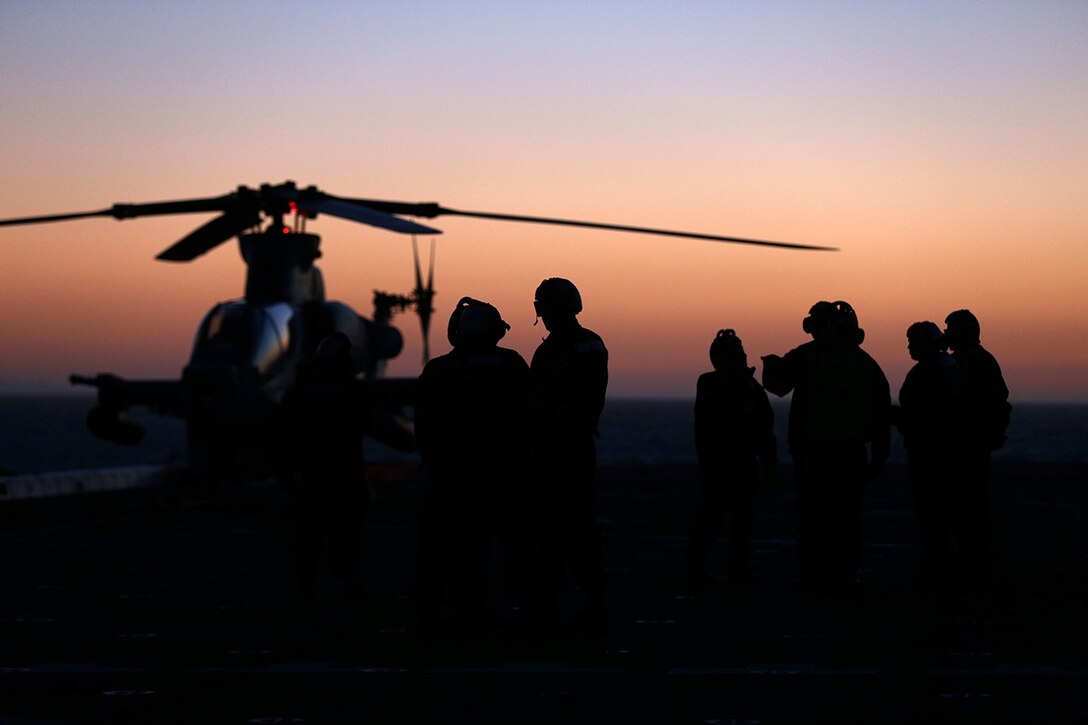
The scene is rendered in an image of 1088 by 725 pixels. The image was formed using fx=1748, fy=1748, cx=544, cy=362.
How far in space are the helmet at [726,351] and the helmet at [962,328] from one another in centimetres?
147

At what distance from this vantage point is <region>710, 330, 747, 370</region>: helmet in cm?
1252

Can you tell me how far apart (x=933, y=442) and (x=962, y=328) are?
922mm

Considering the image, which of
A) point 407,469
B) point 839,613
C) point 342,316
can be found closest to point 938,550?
point 839,613

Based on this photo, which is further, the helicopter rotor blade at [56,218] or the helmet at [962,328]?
the helicopter rotor blade at [56,218]

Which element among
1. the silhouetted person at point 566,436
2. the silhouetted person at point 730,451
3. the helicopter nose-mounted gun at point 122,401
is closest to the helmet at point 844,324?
the silhouetted person at point 730,451

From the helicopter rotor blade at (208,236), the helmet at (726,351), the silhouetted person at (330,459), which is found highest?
the helicopter rotor blade at (208,236)

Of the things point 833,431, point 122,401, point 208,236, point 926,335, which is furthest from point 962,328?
point 122,401

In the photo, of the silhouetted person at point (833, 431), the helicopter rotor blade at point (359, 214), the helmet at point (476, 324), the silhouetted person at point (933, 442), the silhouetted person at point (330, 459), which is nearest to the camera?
the helmet at point (476, 324)

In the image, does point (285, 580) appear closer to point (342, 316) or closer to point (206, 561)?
point (206, 561)

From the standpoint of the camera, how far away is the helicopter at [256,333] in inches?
922

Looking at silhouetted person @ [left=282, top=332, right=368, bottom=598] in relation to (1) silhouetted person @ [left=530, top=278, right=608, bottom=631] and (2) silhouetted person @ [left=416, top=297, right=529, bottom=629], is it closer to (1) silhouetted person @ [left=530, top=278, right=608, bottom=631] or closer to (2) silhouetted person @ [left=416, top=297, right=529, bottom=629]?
(2) silhouetted person @ [left=416, top=297, right=529, bottom=629]

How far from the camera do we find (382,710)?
23.3ft

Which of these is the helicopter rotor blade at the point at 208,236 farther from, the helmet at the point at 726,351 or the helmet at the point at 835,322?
the helmet at the point at 835,322

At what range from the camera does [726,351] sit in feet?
41.1
